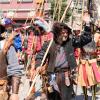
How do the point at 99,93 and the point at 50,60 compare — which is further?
the point at 99,93

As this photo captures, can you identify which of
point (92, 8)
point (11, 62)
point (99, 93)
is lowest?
point (99, 93)

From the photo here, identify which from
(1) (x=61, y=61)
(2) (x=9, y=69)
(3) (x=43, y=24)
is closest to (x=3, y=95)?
(2) (x=9, y=69)

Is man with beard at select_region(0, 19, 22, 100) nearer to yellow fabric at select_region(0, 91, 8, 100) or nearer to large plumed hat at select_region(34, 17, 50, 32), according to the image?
yellow fabric at select_region(0, 91, 8, 100)

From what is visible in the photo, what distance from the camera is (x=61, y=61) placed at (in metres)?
7.79

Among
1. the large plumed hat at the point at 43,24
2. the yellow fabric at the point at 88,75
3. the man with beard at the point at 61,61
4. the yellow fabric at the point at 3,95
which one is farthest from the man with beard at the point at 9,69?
the large plumed hat at the point at 43,24

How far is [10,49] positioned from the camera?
606cm

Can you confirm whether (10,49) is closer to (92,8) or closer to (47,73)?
(47,73)

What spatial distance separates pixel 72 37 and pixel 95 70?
0.92 m

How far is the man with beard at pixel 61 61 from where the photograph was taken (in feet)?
25.4

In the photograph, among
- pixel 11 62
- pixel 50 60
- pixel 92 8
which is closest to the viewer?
pixel 11 62

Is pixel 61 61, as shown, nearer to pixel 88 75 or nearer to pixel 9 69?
pixel 88 75

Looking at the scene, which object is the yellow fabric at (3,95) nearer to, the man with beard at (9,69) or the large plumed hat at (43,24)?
the man with beard at (9,69)

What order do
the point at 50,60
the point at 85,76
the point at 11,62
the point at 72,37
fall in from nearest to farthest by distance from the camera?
the point at 11,62 < the point at 50,60 < the point at 72,37 < the point at 85,76

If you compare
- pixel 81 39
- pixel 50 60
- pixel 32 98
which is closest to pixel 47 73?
pixel 50 60
